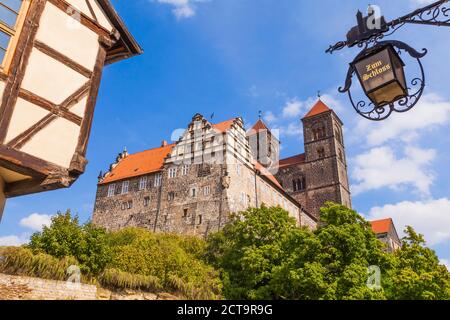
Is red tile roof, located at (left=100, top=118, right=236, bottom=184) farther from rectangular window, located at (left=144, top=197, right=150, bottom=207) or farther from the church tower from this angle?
the church tower

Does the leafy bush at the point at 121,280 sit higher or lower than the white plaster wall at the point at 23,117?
lower

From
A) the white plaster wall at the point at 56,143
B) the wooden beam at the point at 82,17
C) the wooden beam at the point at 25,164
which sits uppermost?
the wooden beam at the point at 82,17

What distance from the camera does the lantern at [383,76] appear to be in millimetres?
5281

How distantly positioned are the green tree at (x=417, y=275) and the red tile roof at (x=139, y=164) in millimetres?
26544

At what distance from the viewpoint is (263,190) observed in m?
41.4

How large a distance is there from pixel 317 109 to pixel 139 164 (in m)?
33.6

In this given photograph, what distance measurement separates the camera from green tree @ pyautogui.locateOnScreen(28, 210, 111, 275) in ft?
67.5

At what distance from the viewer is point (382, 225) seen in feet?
206

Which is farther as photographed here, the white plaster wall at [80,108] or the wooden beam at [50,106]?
the white plaster wall at [80,108]

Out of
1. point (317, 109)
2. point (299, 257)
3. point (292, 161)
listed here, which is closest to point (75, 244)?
point (299, 257)

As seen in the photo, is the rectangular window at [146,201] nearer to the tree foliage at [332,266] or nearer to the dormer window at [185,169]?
the dormer window at [185,169]

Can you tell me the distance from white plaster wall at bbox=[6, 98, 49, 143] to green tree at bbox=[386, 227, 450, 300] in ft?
52.7

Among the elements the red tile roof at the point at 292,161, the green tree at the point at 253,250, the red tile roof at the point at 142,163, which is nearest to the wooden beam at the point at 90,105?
the green tree at the point at 253,250

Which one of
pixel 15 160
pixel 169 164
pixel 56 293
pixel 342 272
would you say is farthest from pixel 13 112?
pixel 169 164
